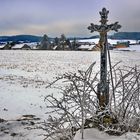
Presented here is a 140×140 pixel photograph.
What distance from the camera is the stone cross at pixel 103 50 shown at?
5.68 m

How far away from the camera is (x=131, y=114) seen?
541 cm

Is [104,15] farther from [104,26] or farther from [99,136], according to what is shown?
[99,136]

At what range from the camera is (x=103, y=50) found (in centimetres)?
583

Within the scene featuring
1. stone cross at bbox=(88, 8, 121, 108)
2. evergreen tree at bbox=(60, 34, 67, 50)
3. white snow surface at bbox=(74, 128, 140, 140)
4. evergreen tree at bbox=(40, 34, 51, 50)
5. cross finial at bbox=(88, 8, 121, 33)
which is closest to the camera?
white snow surface at bbox=(74, 128, 140, 140)

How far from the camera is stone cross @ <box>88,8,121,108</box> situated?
5.68 meters

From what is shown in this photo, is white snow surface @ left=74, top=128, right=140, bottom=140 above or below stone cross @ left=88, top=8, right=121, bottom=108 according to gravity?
below

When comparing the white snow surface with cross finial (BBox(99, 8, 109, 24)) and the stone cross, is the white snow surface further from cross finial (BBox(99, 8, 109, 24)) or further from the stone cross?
cross finial (BBox(99, 8, 109, 24))

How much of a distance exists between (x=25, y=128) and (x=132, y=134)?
4.26m

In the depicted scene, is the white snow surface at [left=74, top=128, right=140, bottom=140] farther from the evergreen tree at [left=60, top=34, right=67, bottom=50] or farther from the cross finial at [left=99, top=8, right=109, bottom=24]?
the evergreen tree at [left=60, top=34, right=67, bottom=50]

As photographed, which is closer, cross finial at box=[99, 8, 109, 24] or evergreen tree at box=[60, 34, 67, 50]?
cross finial at box=[99, 8, 109, 24]

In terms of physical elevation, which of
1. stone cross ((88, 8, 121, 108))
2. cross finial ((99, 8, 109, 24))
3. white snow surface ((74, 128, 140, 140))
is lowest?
white snow surface ((74, 128, 140, 140))

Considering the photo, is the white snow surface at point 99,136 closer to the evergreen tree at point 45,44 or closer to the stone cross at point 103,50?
the stone cross at point 103,50

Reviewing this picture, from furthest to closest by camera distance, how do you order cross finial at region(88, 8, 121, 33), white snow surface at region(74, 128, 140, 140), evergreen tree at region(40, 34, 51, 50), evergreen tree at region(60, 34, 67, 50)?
evergreen tree at region(40, 34, 51, 50)
evergreen tree at region(60, 34, 67, 50)
cross finial at region(88, 8, 121, 33)
white snow surface at region(74, 128, 140, 140)

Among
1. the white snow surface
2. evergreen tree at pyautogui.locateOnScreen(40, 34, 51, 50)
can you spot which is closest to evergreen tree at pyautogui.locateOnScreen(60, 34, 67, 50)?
evergreen tree at pyautogui.locateOnScreen(40, 34, 51, 50)
